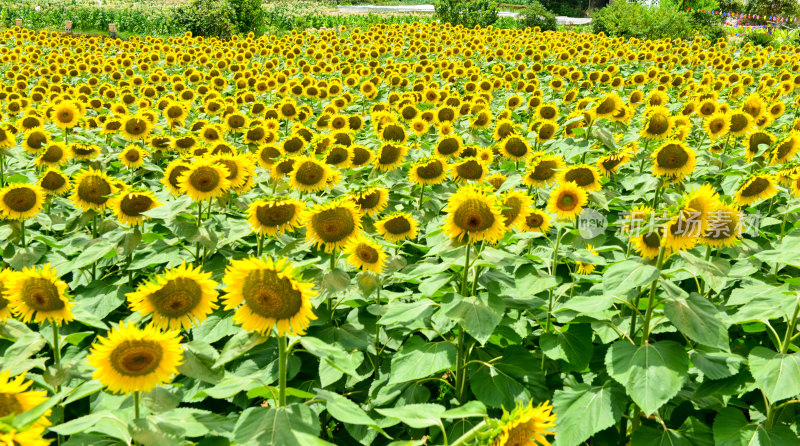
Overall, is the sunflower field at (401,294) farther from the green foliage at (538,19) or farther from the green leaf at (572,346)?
the green foliage at (538,19)

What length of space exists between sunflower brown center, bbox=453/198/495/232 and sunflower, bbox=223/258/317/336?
0.86 meters

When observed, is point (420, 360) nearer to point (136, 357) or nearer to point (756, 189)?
point (136, 357)

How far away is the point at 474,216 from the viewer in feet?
8.77

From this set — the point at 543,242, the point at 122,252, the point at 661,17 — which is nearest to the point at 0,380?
the point at 122,252

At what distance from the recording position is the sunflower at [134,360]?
2.03 metres

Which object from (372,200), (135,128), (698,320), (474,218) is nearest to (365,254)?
(474,218)

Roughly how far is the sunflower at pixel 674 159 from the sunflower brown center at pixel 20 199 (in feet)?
14.2

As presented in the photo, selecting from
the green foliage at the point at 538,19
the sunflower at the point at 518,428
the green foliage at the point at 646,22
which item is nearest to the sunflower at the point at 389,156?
the sunflower at the point at 518,428

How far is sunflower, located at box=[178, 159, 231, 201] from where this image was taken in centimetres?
385

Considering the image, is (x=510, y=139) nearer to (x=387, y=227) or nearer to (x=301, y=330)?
(x=387, y=227)

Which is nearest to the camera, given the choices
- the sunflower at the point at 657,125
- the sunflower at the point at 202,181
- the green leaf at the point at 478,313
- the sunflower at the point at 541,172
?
the green leaf at the point at 478,313

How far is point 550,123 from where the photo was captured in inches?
247

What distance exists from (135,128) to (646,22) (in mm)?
20988

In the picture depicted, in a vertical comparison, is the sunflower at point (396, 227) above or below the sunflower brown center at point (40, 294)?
below
